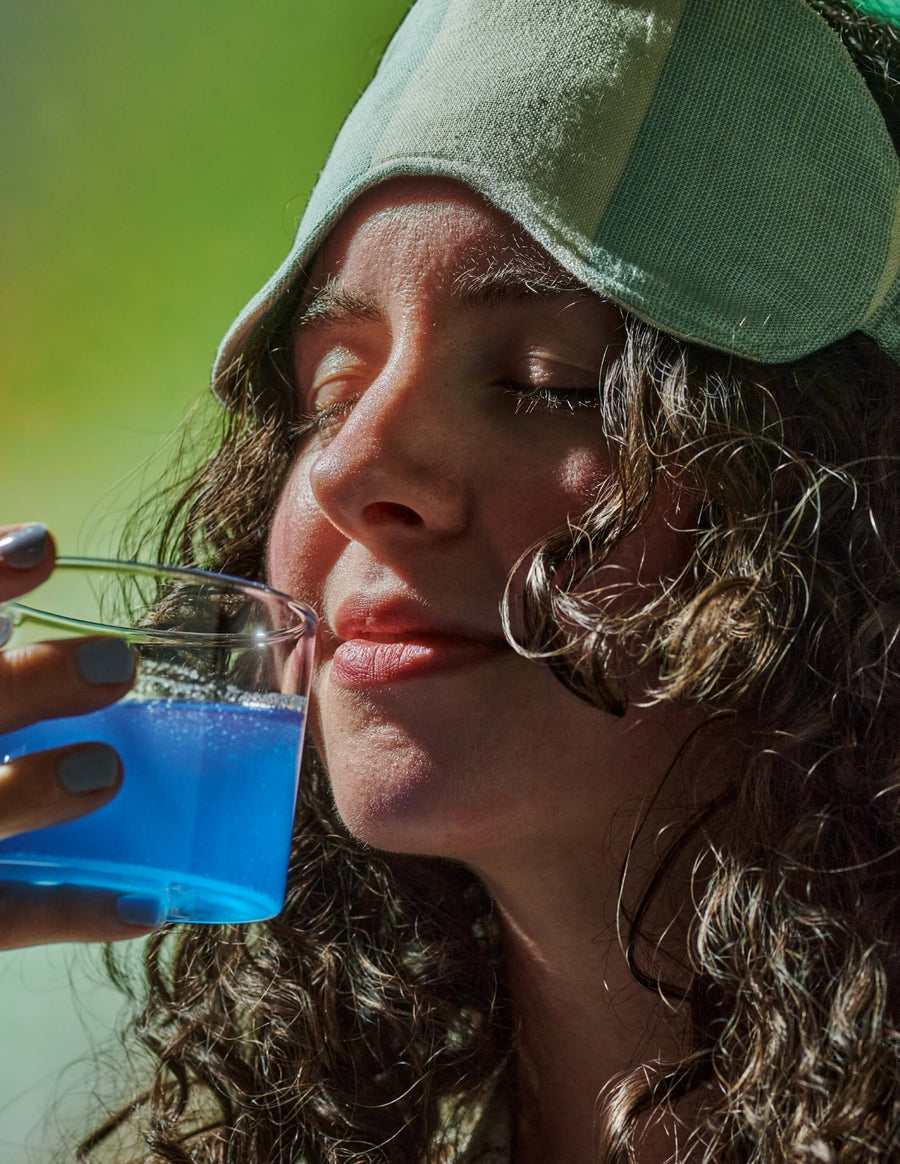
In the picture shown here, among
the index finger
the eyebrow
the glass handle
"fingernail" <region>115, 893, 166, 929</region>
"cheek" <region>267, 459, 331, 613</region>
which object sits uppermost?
the eyebrow

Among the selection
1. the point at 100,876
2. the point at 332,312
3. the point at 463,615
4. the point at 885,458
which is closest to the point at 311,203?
the point at 332,312

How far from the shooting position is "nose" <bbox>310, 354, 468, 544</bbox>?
0.90m

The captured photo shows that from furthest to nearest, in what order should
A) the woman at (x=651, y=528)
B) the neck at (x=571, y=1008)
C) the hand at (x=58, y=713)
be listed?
the neck at (x=571, y=1008), the woman at (x=651, y=528), the hand at (x=58, y=713)

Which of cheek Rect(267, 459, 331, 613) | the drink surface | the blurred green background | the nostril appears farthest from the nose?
the blurred green background

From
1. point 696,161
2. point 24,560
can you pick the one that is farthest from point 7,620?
point 696,161

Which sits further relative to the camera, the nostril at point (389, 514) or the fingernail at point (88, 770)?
the nostril at point (389, 514)

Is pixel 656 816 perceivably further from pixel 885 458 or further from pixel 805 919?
pixel 885 458

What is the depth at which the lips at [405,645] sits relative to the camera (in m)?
0.91

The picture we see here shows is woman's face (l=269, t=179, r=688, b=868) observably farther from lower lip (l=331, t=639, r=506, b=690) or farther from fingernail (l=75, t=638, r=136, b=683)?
fingernail (l=75, t=638, r=136, b=683)

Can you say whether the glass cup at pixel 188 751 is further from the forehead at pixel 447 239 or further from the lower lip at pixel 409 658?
the forehead at pixel 447 239

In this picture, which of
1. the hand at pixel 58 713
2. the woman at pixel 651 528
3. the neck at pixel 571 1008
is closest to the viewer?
the hand at pixel 58 713

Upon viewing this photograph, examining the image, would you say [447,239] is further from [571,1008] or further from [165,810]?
[571,1008]

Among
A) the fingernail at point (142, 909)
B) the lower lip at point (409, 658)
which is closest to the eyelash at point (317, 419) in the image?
the lower lip at point (409, 658)

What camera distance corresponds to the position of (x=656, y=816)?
0.98 m
